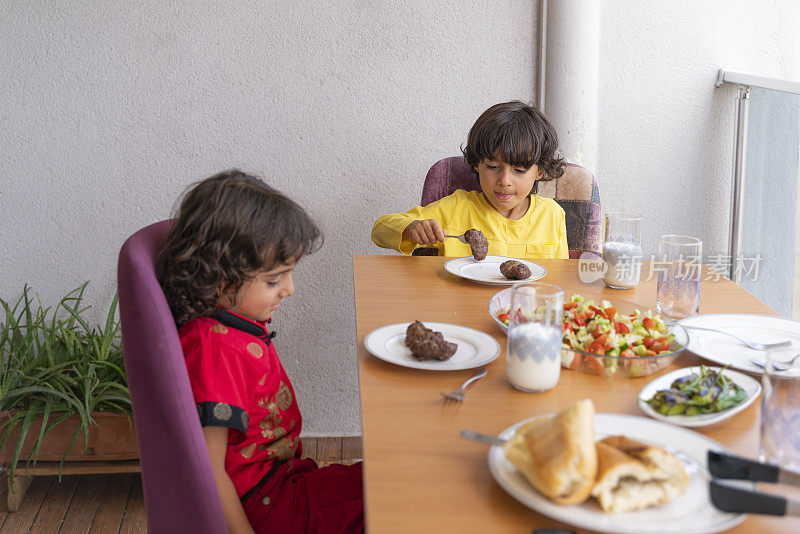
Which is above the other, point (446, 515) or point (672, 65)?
point (672, 65)

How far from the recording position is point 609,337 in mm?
1245

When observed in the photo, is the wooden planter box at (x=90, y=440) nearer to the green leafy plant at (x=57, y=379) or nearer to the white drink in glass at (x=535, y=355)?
the green leafy plant at (x=57, y=379)

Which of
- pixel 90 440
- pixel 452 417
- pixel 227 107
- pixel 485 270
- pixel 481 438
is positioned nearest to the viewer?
pixel 481 438

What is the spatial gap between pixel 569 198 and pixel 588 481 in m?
1.71

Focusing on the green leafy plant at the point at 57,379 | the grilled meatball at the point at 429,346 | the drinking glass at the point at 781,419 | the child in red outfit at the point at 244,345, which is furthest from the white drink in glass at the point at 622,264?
the green leafy plant at the point at 57,379

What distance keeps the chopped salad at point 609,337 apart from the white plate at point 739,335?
0.07 m

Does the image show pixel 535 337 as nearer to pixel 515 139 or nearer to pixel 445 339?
pixel 445 339

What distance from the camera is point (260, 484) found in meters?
1.34

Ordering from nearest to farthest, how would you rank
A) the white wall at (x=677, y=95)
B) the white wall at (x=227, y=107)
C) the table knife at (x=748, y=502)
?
the table knife at (x=748, y=502)
the white wall at (x=227, y=107)
the white wall at (x=677, y=95)

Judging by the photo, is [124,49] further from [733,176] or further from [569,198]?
[733,176]

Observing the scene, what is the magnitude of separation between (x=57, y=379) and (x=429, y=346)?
1564mm

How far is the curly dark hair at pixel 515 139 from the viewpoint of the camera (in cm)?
213

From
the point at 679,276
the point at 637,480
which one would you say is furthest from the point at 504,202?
the point at 637,480

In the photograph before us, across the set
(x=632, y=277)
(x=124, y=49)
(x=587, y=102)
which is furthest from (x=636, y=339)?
(x=124, y=49)
